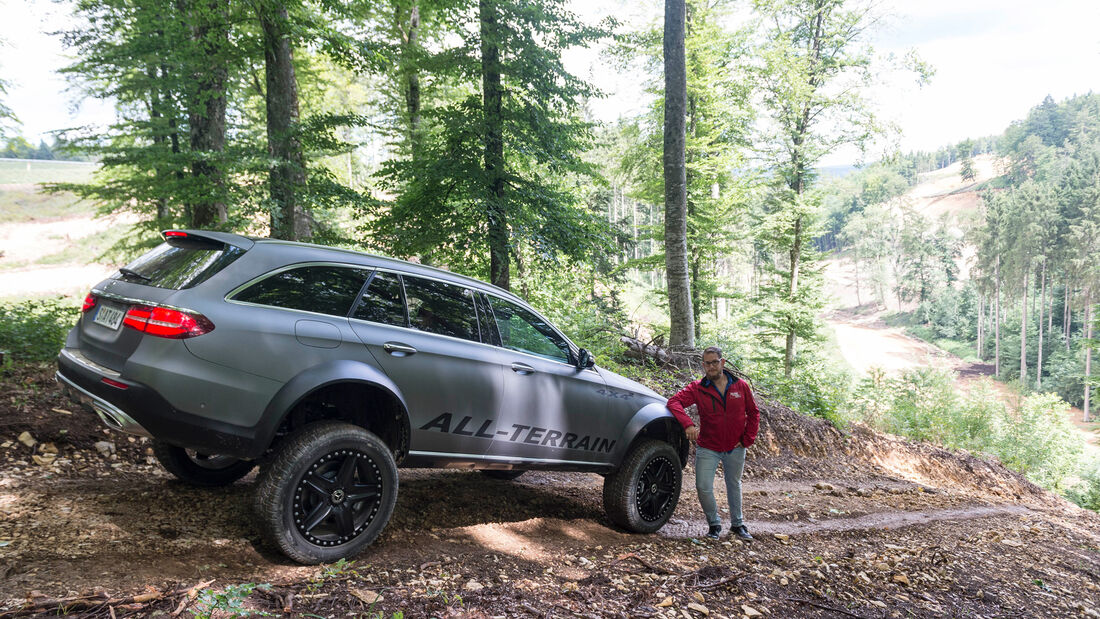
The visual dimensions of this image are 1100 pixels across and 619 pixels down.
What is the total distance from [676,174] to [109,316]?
962cm

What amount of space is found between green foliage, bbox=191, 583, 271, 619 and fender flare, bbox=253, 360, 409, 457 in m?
0.71

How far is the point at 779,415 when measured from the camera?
→ 32.8ft

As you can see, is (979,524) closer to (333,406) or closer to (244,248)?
(333,406)

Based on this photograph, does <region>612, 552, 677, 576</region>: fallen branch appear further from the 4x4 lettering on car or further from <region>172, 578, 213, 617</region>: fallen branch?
Result: <region>172, 578, 213, 617</region>: fallen branch

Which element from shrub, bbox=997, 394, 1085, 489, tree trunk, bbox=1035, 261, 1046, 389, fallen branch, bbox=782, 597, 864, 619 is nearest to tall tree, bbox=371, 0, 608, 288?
fallen branch, bbox=782, 597, 864, 619

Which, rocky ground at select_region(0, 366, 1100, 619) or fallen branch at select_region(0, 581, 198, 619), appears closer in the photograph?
fallen branch at select_region(0, 581, 198, 619)

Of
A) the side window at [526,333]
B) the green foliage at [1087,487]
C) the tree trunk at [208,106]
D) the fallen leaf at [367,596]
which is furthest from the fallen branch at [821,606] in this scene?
the green foliage at [1087,487]

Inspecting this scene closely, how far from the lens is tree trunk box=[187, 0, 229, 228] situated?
26.4ft

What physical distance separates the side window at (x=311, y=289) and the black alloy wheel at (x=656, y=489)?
295cm

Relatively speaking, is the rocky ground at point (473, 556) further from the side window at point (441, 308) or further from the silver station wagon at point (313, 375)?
the side window at point (441, 308)

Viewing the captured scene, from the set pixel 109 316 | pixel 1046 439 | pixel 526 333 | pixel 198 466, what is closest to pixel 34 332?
pixel 198 466

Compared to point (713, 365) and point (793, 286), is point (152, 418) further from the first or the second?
point (793, 286)

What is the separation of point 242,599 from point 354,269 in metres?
1.90

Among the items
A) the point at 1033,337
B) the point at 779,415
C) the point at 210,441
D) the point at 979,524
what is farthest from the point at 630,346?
the point at 1033,337
